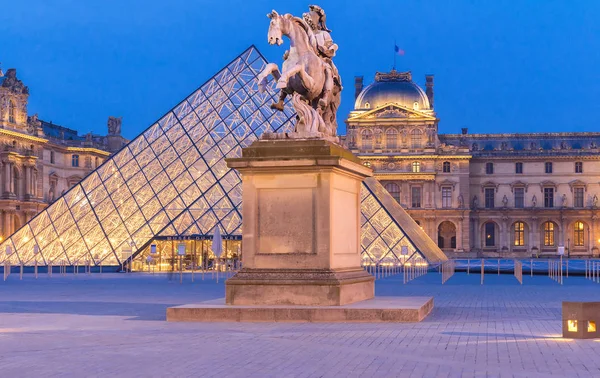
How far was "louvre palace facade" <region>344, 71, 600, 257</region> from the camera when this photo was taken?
3494 inches

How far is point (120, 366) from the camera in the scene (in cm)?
879

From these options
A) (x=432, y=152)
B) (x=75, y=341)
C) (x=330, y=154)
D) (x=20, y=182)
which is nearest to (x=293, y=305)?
(x=330, y=154)

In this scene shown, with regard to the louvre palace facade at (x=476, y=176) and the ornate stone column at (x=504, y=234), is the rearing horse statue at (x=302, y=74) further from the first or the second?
the ornate stone column at (x=504, y=234)

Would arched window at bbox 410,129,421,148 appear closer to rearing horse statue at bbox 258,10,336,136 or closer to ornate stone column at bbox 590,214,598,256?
ornate stone column at bbox 590,214,598,256

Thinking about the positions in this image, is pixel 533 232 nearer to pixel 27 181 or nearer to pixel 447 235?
pixel 447 235

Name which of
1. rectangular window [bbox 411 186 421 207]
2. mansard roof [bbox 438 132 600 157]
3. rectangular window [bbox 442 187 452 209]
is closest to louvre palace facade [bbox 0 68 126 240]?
rectangular window [bbox 411 186 421 207]

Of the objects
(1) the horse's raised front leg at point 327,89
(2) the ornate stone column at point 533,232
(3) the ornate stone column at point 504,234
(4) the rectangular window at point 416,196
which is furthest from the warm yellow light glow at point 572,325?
(2) the ornate stone column at point 533,232

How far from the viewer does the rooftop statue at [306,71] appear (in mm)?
14297

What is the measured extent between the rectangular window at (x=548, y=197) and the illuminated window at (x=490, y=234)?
5.35 metres

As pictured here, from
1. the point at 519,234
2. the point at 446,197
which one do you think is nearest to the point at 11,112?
the point at 446,197

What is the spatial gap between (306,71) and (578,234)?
83.9m

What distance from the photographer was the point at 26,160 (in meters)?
77.1

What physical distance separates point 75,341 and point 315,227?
409cm

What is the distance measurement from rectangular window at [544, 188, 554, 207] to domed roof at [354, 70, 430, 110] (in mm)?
14951
